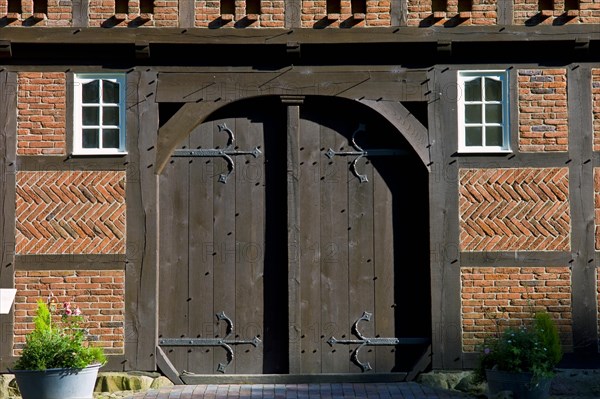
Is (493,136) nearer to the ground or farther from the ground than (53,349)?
farther from the ground

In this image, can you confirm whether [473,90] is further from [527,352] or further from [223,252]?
[223,252]

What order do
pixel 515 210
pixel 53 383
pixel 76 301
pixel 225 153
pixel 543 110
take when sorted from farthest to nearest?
1. pixel 225 153
2. pixel 543 110
3. pixel 515 210
4. pixel 76 301
5. pixel 53 383

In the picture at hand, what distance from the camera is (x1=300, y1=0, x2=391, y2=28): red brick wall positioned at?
1136 cm

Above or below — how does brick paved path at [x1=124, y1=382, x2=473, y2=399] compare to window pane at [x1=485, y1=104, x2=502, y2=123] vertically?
below

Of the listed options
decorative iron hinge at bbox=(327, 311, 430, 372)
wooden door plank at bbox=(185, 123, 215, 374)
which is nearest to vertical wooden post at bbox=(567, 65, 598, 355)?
decorative iron hinge at bbox=(327, 311, 430, 372)

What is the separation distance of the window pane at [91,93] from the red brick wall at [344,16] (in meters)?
2.45

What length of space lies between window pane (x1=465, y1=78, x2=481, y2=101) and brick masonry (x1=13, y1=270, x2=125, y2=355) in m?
4.57

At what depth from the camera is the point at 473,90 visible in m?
11.5

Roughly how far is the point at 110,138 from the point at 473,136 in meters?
4.10

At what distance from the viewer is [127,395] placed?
10695 mm

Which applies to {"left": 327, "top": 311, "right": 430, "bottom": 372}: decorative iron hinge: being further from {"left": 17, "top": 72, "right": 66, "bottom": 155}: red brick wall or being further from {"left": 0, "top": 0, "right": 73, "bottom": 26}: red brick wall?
{"left": 0, "top": 0, "right": 73, "bottom": 26}: red brick wall

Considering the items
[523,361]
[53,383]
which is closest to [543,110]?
[523,361]

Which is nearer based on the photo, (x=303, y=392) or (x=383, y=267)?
(x=303, y=392)

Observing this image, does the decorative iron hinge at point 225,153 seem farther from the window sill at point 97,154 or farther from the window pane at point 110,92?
the window pane at point 110,92
